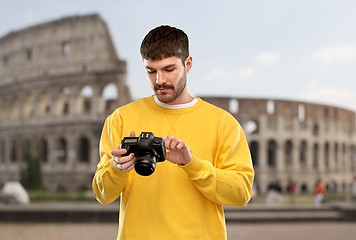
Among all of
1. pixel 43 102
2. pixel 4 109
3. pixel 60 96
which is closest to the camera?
pixel 60 96

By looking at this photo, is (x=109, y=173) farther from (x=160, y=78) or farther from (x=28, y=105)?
(x=28, y=105)

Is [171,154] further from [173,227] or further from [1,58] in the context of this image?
[1,58]

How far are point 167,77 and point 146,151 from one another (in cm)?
49

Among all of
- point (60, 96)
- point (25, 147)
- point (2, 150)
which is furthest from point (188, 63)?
point (2, 150)

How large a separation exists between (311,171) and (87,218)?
75.2 feet

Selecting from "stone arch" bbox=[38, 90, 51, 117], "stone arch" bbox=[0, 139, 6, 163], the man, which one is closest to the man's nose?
the man

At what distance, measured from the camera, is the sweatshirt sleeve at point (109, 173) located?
1.74 metres

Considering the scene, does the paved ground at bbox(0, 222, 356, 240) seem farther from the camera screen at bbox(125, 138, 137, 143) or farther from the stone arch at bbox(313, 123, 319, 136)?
the stone arch at bbox(313, 123, 319, 136)

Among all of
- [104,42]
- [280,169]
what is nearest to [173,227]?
[104,42]

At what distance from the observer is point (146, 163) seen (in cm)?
149

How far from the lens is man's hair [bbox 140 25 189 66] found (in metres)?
1.80

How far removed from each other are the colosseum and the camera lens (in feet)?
72.6

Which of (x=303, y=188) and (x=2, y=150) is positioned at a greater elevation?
(x=2, y=150)

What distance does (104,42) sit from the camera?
976 inches
